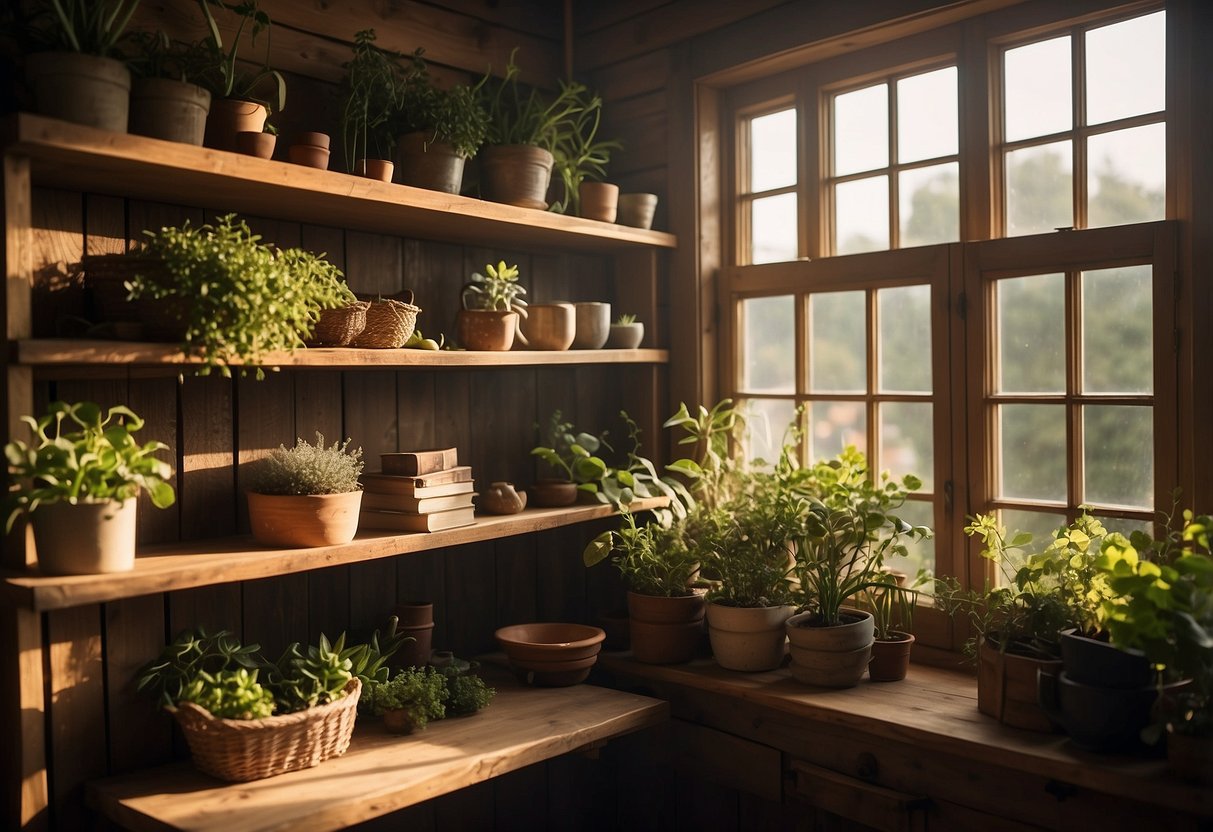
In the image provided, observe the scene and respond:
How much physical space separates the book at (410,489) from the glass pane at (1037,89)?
1.61 meters

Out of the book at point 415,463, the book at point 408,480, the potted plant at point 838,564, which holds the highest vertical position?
the book at point 415,463

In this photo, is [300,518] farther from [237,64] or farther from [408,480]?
[237,64]

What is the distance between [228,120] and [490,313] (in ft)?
2.39

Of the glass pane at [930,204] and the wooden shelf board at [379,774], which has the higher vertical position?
the glass pane at [930,204]

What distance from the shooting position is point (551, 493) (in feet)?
8.96

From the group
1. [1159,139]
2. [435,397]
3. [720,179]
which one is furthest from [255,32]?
[1159,139]

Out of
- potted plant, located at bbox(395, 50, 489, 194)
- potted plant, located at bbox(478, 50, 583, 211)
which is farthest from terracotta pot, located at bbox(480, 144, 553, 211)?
potted plant, located at bbox(395, 50, 489, 194)

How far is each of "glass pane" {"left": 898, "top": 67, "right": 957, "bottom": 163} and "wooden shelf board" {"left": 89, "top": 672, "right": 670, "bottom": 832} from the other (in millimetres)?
1588

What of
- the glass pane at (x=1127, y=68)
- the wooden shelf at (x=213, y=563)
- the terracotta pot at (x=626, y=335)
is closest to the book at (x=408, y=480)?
the wooden shelf at (x=213, y=563)

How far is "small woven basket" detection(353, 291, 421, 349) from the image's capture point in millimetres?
2199

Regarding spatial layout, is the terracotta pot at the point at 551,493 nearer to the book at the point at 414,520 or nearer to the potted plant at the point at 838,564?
the book at the point at 414,520

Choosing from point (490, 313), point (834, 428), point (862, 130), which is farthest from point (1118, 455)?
point (490, 313)

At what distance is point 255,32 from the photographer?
2.24 metres

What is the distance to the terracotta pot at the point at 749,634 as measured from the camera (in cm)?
249
